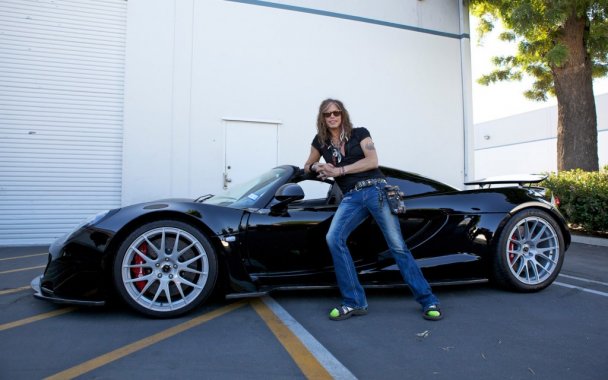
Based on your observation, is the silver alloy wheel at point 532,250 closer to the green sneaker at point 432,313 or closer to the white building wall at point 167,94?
the green sneaker at point 432,313

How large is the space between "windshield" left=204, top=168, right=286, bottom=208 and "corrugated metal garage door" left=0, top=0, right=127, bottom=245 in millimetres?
4747

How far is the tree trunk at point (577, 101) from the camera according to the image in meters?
9.59

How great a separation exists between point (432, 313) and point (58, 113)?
279 inches

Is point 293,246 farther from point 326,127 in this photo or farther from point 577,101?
point 577,101

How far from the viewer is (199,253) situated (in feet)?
9.17

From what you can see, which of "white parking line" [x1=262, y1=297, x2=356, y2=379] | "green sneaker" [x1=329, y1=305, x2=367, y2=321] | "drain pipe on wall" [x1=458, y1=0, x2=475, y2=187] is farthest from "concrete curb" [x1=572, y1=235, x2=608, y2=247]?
"white parking line" [x1=262, y1=297, x2=356, y2=379]

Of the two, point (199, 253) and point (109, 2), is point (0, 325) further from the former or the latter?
point (109, 2)

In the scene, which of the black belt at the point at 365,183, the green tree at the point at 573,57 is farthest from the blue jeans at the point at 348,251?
the green tree at the point at 573,57

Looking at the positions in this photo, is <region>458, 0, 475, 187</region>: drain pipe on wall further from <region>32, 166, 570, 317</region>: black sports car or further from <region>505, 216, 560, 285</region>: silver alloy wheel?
<region>505, 216, 560, 285</region>: silver alloy wheel

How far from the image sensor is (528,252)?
3.42 meters

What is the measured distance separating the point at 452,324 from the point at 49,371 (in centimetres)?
230

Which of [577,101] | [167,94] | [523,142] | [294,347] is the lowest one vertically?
[294,347]

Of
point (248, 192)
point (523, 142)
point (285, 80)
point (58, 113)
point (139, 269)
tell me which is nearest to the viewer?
point (139, 269)

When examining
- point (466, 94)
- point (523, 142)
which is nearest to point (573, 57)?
point (466, 94)
